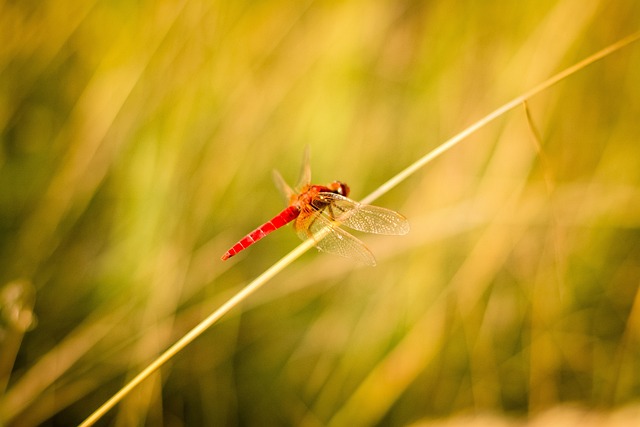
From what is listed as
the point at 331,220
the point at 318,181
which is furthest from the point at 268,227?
the point at 318,181

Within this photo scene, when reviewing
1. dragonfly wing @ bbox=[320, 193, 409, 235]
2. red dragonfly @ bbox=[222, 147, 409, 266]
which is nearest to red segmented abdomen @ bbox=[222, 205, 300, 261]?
red dragonfly @ bbox=[222, 147, 409, 266]

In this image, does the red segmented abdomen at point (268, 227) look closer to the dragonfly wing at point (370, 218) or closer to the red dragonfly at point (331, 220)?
the red dragonfly at point (331, 220)

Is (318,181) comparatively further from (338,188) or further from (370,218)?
(370,218)

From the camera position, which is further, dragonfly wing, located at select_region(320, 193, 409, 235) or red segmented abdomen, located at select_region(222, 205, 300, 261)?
red segmented abdomen, located at select_region(222, 205, 300, 261)

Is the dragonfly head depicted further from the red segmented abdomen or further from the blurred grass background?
the blurred grass background

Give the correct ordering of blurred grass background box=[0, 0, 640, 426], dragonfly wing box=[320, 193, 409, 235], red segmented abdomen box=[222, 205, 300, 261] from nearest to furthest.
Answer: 1. dragonfly wing box=[320, 193, 409, 235]
2. red segmented abdomen box=[222, 205, 300, 261]
3. blurred grass background box=[0, 0, 640, 426]

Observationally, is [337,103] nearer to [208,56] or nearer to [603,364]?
[208,56]

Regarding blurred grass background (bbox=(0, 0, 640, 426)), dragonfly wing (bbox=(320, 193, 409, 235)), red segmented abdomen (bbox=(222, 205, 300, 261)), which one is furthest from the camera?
blurred grass background (bbox=(0, 0, 640, 426))
